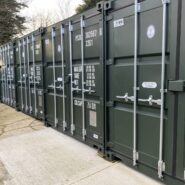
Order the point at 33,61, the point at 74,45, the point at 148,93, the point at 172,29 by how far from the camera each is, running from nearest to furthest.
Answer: the point at 172,29 → the point at 148,93 → the point at 74,45 → the point at 33,61

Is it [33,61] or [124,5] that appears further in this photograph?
[33,61]

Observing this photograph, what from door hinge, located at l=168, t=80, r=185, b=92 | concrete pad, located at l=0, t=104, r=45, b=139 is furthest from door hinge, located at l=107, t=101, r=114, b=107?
concrete pad, located at l=0, t=104, r=45, b=139

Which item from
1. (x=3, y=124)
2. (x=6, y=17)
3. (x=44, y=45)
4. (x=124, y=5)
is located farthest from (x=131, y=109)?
(x=6, y=17)

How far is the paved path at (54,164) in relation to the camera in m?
3.05

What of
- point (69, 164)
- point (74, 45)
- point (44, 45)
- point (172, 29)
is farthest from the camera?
point (44, 45)

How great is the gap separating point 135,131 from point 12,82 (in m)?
6.48

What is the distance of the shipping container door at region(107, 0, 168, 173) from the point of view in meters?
2.73

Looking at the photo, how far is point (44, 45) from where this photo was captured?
18.1 feet

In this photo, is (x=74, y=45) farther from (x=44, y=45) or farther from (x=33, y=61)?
(x=33, y=61)

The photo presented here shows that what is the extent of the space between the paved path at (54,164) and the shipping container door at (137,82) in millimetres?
337

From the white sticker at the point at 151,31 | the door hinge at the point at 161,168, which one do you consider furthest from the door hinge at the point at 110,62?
the door hinge at the point at 161,168

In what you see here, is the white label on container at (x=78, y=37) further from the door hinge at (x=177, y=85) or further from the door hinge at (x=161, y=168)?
the door hinge at (x=161, y=168)

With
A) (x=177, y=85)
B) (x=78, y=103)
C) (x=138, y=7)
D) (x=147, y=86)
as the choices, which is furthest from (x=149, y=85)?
(x=78, y=103)

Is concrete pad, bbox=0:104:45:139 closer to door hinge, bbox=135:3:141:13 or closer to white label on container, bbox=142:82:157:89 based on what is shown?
white label on container, bbox=142:82:157:89
